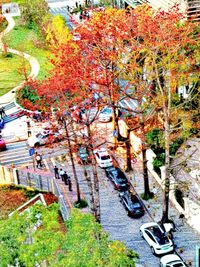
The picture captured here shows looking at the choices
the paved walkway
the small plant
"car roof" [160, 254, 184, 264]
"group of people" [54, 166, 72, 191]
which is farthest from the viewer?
the paved walkway

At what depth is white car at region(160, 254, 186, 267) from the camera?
41688 mm

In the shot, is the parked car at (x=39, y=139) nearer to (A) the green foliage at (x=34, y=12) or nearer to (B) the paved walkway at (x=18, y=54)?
(B) the paved walkway at (x=18, y=54)

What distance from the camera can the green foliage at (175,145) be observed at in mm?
54894

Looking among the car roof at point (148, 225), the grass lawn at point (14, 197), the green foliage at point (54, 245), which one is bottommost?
the grass lawn at point (14, 197)

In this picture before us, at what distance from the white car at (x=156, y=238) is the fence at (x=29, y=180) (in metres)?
9.99

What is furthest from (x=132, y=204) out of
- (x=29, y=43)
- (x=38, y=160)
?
(x=29, y=43)

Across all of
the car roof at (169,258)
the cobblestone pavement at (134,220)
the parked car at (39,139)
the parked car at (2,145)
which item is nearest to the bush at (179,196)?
the cobblestone pavement at (134,220)

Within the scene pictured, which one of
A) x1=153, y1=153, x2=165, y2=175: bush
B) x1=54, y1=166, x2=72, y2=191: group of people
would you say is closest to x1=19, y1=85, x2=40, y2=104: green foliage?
x1=54, y1=166, x2=72, y2=191: group of people

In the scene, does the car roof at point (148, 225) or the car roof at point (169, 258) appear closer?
the car roof at point (169, 258)

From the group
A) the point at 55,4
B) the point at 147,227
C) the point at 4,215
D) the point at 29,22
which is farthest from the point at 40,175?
the point at 55,4

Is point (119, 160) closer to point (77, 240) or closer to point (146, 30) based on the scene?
point (146, 30)

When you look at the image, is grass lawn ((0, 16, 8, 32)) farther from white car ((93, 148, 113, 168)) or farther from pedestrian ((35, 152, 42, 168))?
white car ((93, 148, 113, 168))

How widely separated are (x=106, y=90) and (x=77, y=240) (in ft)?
98.6

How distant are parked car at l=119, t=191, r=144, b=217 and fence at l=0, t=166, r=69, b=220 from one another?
5971 mm
